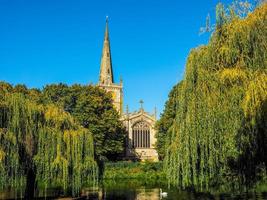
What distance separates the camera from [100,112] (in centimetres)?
5159

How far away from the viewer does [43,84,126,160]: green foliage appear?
49.0 meters

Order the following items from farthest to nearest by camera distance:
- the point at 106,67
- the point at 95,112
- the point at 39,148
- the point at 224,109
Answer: the point at 106,67
the point at 95,112
the point at 39,148
the point at 224,109

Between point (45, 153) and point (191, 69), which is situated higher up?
point (191, 69)

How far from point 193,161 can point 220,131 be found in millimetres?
1237

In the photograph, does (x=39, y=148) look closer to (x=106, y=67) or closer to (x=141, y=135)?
(x=141, y=135)

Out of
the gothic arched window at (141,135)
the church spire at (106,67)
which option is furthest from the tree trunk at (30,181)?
the church spire at (106,67)

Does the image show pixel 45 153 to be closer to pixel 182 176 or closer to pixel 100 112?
pixel 182 176

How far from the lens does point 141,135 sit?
216ft

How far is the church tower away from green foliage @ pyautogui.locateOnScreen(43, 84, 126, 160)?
57.9ft

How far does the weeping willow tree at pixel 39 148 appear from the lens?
694 inches

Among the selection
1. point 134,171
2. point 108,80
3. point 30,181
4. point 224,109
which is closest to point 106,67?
point 108,80

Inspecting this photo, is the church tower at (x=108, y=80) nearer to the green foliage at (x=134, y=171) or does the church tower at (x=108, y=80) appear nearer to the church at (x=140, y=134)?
the church at (x=140, y=134)

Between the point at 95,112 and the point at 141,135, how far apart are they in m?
16.8

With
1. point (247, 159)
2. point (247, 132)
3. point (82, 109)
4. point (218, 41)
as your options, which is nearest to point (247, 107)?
point (247, 132)
